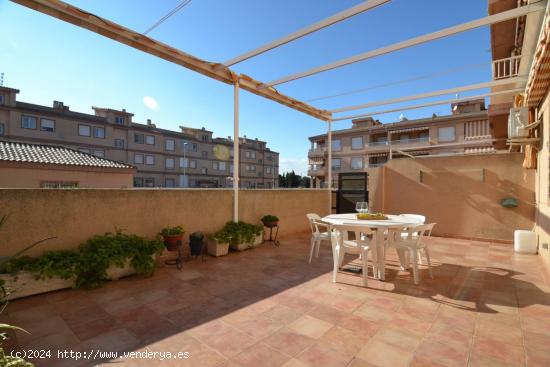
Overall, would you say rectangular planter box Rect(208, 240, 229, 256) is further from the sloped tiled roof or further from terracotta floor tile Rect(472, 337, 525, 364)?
the sloped tiled roof

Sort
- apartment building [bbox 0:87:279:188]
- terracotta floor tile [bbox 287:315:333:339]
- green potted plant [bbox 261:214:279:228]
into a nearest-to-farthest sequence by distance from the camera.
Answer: terracotta floor tile [bbox 287:315:333:339] < green potted plant [bbox 261:214:279:228] < apartment building [bbox 0:87:279:188]

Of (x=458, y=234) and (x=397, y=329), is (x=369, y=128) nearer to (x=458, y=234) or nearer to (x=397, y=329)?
(x=458, y=234)

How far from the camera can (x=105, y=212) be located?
393 cm

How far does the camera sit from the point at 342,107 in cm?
674

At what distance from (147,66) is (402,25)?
15.3 feet

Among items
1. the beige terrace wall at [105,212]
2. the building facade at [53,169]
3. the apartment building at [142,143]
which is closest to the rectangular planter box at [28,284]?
the beige terrace wall at [105,212]

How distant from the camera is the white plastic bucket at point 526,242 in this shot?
17.3 feet

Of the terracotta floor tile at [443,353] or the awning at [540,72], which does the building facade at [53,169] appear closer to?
the terracotta floor tile at [443,353]

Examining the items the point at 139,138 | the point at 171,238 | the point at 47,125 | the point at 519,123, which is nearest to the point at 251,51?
the point at 171,238

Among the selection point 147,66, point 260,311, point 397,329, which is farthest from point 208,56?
point 397,329

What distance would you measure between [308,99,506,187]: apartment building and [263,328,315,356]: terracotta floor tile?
2016cm

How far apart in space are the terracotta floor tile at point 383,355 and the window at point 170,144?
3438 cm

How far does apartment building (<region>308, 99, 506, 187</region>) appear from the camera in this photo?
22531 millimetres

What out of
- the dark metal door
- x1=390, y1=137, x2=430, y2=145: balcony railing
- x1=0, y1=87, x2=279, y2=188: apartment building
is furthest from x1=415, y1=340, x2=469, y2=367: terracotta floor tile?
x1=390, y1=137, x2=430, y2=145: balcony railing
